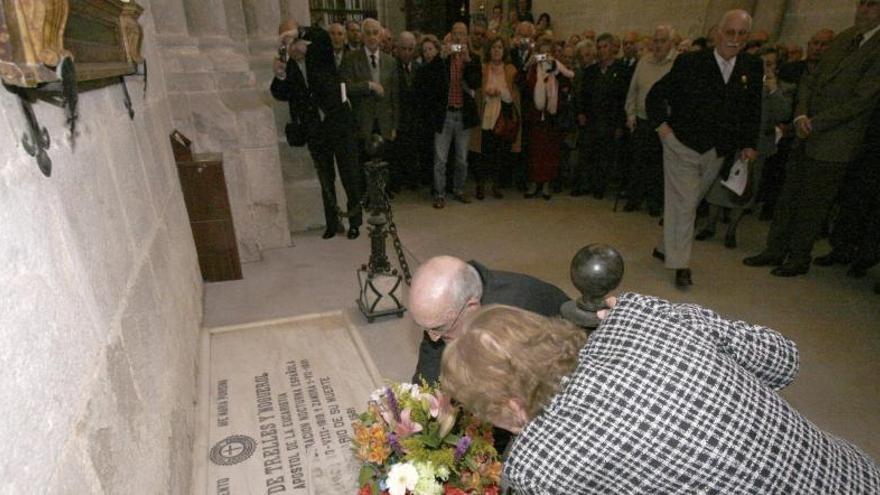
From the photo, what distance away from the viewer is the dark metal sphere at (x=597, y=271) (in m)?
1.42

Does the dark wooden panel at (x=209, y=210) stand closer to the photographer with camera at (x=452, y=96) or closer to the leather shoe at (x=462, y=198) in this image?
the photographer with camera at (x=452, y=96)

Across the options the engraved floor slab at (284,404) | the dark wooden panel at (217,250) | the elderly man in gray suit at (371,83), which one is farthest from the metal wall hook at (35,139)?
the elderly man in gray suit at (371,83)

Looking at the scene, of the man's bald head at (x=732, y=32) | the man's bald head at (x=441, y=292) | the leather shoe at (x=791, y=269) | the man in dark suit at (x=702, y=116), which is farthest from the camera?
the leather shoe at (x=791, y=269)

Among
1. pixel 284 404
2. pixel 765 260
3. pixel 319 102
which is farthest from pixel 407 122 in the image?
pixel 284 404

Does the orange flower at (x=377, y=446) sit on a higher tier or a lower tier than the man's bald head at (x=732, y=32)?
lower

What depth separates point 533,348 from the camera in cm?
112

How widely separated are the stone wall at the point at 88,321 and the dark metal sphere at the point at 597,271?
1238mm

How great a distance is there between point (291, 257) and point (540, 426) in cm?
381

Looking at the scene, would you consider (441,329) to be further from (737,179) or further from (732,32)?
(737,179)

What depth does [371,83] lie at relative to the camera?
17.6 feet

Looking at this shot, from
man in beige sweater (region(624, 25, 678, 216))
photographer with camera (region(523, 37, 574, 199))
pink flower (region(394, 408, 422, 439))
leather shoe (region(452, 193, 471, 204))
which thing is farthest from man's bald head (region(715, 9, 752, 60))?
leather shoe (region(452, 193, 471, 204))

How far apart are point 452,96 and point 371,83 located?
37.0 inches

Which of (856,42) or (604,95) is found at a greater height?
(856,42)

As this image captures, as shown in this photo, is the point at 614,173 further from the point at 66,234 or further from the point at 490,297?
the point at 66,234
